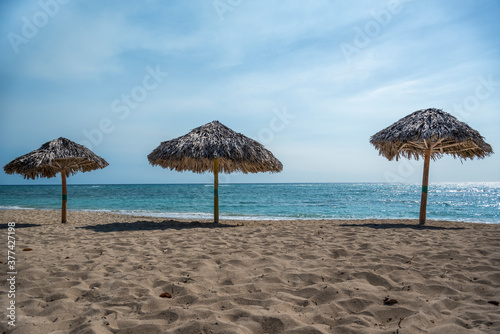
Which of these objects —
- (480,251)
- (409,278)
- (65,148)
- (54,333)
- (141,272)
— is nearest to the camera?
(54,333)

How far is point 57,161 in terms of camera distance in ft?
25.9

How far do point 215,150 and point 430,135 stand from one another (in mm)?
4966

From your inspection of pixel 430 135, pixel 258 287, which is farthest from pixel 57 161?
pixel 430 135

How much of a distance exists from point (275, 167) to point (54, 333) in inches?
256

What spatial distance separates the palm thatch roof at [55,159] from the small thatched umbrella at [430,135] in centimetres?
768

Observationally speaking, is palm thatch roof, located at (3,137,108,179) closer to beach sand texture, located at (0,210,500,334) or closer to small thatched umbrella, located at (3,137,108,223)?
small thatched umbrella, located at (3,137,108,223)

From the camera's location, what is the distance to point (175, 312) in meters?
2.21

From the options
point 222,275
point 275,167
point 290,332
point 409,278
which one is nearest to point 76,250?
point 222,275

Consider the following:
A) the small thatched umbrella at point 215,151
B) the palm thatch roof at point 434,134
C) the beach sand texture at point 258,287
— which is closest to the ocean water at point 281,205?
the small thatched umbrella at point 215,151

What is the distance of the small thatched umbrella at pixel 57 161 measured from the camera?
7418 mm

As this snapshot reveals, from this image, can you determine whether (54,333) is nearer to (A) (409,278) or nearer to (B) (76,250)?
(B) (76,250)

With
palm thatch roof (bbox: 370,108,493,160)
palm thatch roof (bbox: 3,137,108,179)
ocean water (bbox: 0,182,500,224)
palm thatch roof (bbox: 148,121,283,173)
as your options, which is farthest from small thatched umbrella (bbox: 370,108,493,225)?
palm thatch roof (bbox: 3,137,108,179)

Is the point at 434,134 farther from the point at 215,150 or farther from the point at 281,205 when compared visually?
the point at 281,205

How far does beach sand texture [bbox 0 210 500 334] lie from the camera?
81.1 inches
